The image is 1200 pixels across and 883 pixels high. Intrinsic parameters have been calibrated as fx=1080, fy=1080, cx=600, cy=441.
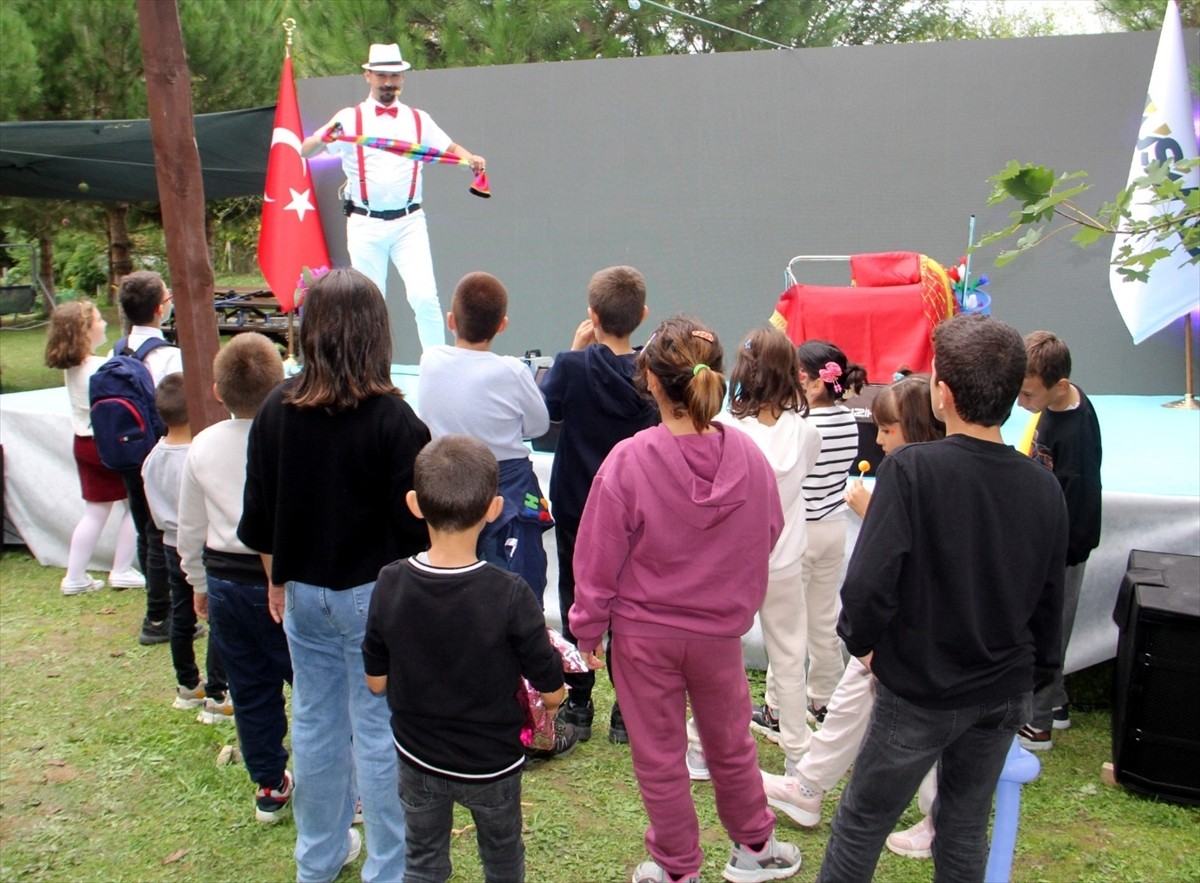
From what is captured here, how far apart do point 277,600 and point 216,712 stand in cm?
149

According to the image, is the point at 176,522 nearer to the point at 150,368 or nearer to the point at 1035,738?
the point at 150,368

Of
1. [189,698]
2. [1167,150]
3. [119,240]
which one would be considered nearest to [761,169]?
[1167,150]

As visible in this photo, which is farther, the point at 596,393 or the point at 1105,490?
the point at 1105,490

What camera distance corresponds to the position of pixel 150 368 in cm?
423

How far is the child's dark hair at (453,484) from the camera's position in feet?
6.70

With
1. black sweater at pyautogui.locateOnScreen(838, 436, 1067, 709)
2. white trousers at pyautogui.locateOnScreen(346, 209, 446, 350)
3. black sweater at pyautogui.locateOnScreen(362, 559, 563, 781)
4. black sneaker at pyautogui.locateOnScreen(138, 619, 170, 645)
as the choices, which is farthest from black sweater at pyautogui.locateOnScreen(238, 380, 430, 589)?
white trousers at pyautogui.locateOnScreen(346, 209, 446, 350)

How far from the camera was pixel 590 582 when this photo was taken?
2.34 m

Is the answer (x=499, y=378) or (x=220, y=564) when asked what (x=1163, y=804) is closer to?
(x=499, y=378)

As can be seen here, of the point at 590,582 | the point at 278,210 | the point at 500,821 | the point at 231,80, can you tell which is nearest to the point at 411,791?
the point at 500,821

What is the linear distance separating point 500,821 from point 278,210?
648 cm

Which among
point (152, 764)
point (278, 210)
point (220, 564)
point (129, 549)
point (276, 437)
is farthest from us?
point (278, 210)

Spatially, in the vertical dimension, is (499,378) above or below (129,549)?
above


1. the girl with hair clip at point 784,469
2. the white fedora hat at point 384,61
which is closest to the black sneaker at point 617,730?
the girl with hair clip at point 784,469

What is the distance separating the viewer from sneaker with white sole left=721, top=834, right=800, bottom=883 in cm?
260
